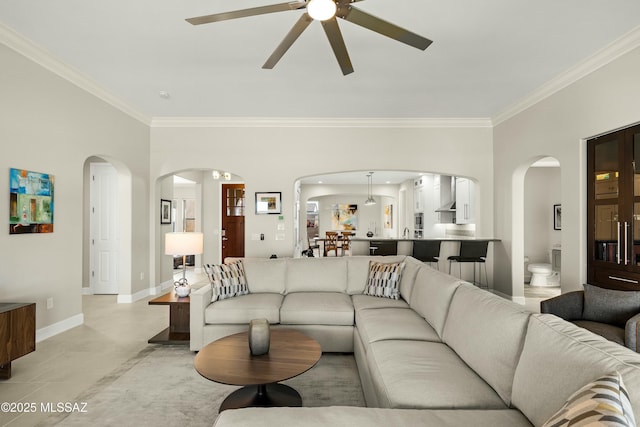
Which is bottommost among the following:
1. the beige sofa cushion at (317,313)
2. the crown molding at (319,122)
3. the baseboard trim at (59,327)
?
the baseboard trim at (59,327)

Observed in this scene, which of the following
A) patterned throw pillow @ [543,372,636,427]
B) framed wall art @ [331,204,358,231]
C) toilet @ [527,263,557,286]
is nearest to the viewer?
patterned throw pillow @ [543,372,636,427]

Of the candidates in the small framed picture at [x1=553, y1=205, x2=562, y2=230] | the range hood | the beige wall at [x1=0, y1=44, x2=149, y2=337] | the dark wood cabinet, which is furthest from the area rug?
the small framed picture at [x1=553, y1=205, x2=562, y2=230]

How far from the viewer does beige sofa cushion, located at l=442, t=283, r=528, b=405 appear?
5.41ft

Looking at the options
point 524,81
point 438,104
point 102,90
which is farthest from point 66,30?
point 524,81

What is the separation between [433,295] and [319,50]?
8.39 ft

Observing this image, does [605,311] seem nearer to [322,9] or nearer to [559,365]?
[559,365]

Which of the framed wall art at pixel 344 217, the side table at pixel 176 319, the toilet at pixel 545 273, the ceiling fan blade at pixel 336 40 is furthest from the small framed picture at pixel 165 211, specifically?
the framed wall art at pixel 344 217

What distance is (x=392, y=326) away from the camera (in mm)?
2592

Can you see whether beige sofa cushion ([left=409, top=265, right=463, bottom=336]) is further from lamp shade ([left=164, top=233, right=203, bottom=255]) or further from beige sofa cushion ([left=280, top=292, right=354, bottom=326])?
lamp shade ([left=164, top=233, right=203, bottom=255])

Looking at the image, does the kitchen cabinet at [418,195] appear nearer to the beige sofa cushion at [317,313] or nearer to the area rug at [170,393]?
the beige sofa cushion at [317,313]

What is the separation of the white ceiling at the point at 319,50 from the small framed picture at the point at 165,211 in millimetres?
1814

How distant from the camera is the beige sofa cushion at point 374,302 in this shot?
3287 millimetres

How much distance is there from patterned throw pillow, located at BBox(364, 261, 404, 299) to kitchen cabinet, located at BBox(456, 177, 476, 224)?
3.34 metres

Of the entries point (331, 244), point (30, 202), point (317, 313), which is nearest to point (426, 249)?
point (317, 313)
